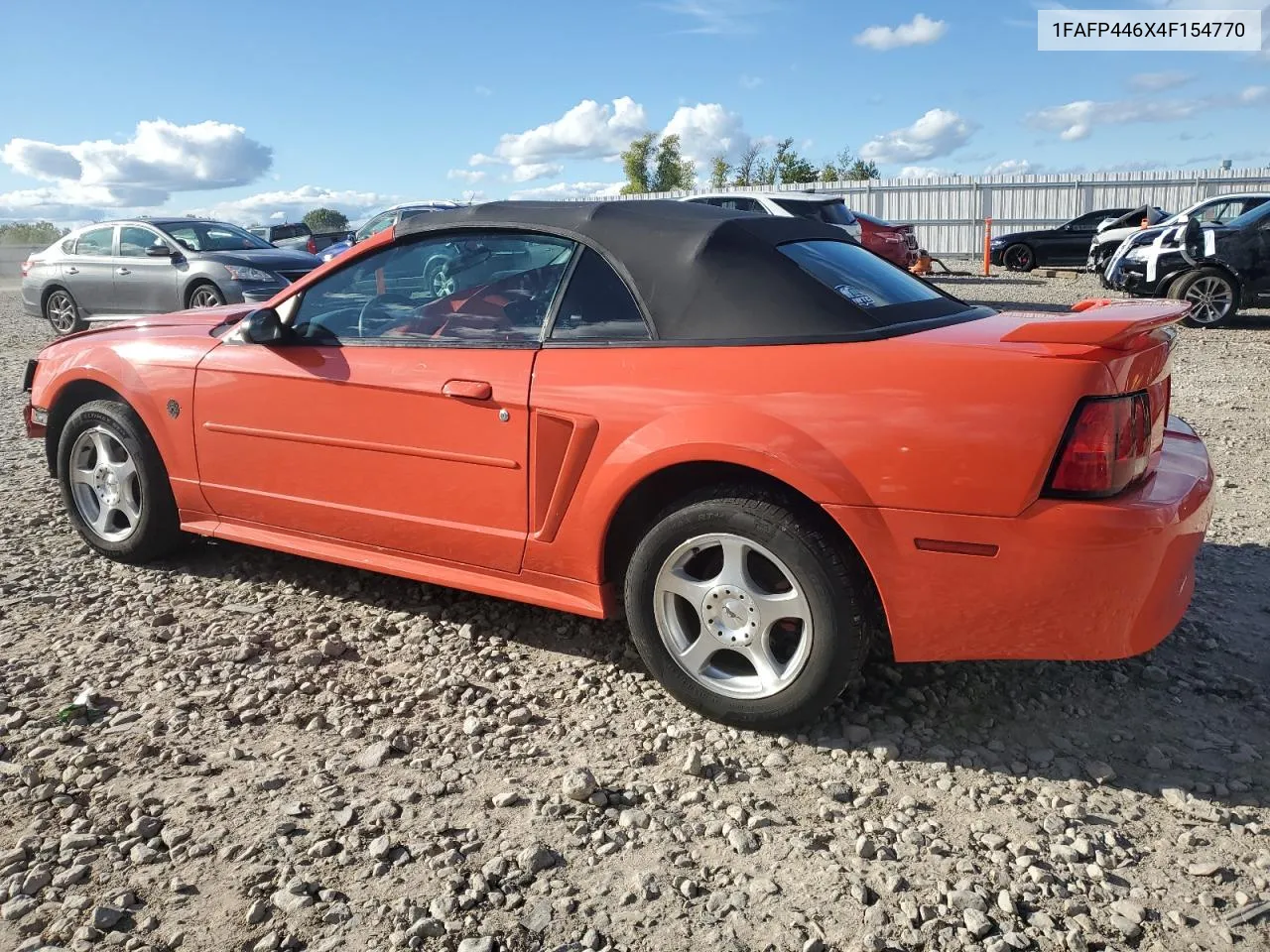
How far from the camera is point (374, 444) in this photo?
349cm

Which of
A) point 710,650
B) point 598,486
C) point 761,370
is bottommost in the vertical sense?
point 710,650

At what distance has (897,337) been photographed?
2818mm

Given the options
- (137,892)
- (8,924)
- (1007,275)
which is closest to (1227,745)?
(137,892)

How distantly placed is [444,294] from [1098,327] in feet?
6.95

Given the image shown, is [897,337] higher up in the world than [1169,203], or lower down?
lower down

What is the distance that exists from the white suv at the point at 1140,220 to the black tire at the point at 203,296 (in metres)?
12.4

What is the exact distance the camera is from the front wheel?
22.3 metres

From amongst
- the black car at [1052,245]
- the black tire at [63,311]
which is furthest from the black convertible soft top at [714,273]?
the black car at [1052,245]

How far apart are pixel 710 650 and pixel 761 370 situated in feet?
2.77

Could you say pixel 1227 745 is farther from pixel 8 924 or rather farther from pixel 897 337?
pixel 8 924

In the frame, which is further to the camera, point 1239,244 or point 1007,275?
point 1007,275

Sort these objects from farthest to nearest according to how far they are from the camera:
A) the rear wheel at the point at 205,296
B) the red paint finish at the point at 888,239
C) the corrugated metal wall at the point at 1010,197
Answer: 1. the corrugated metal wall at the point at 1010,197
2. the red paint finish at the point at 888,239
3. the rear wheel at the point at 205,296

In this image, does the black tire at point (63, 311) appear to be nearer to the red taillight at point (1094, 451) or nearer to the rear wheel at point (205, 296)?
the rear wheel at point (205, 296)

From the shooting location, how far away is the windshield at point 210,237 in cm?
1210
